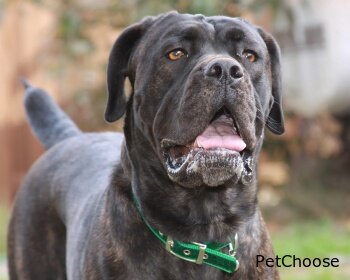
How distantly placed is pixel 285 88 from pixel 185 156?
583cm

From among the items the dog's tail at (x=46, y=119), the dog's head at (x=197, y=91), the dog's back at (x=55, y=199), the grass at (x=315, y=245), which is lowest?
the grass at (x=315, y=245)

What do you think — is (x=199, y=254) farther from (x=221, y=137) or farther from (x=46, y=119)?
(x=46, y=119)

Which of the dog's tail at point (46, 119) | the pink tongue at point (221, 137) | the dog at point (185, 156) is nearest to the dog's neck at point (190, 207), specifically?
the dog at point (185, 156)

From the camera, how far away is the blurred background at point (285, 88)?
8.88 metres

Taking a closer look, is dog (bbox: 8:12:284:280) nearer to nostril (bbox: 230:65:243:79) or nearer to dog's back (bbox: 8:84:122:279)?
nostril (bbox: 230:65:243:79)

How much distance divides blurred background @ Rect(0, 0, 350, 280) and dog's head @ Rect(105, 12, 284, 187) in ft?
11.1

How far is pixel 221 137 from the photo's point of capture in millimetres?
3803

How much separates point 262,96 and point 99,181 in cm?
108

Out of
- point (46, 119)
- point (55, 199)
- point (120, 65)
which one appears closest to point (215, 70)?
point (120, 65)

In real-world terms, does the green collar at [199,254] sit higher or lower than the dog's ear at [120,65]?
lower

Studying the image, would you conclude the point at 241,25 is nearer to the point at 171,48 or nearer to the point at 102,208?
the point at 171,48

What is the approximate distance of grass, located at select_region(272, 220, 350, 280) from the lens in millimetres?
6762

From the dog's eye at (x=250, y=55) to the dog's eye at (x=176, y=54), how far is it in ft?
0.89

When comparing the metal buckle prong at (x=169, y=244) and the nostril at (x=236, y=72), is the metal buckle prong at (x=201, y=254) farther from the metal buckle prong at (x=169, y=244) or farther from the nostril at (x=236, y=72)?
the nostril at (x=236, y=72)
